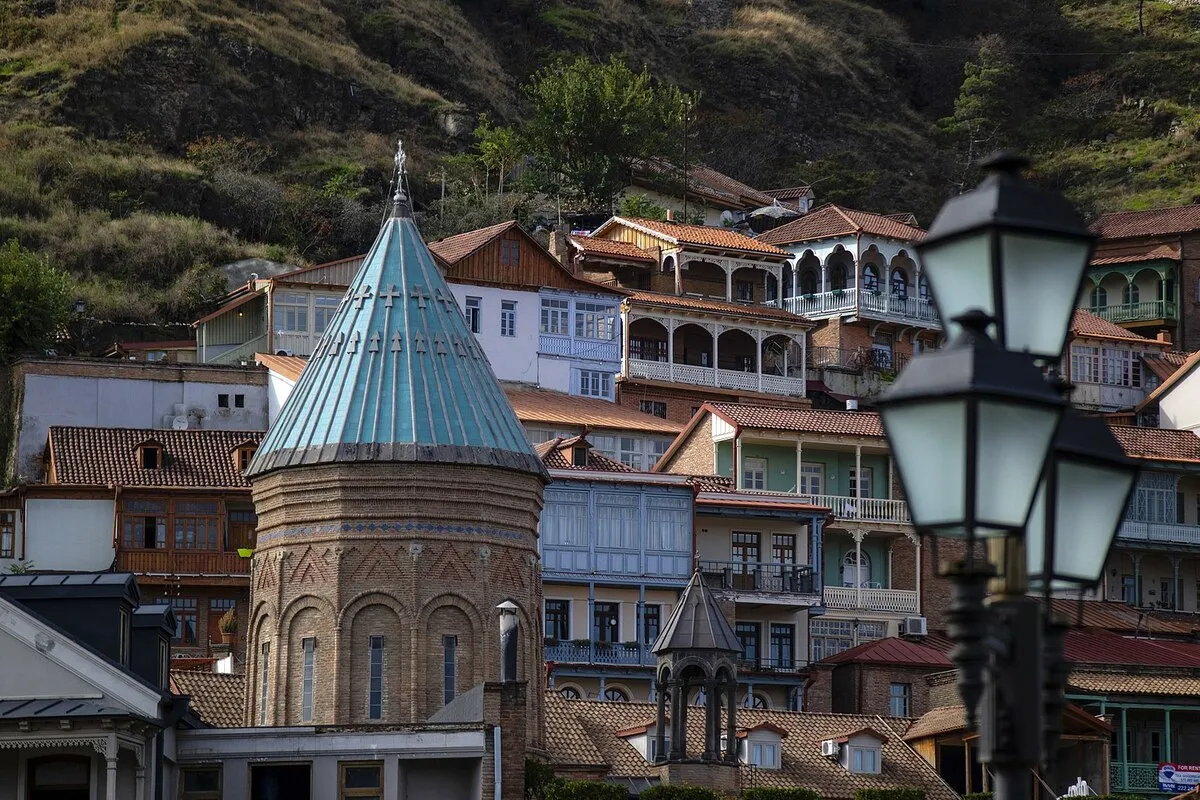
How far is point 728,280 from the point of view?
73.1 metres

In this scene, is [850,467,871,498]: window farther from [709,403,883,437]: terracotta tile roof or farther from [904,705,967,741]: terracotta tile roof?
[904,705,967,741]: terracotta tile roof

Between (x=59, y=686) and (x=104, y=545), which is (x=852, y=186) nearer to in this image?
(x=104, y=545)

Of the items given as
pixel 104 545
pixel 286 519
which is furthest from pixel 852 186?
pixel 286 519

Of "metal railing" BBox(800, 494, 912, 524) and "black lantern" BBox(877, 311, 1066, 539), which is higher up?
"metal railing" BBox(800, 494, 912, 524)

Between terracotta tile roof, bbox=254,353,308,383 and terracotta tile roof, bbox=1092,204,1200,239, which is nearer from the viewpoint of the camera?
terracotta tile roof, bbox=254,353,308,383

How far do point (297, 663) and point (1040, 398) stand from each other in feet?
106

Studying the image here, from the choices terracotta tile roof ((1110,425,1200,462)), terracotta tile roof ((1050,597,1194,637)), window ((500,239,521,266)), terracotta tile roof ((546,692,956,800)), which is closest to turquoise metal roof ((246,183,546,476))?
terracotta tile roof ((546,692,956,800))

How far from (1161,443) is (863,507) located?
10314 millimetres

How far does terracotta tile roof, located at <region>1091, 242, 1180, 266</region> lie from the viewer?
80688 millimetres

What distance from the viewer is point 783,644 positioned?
56.0 m

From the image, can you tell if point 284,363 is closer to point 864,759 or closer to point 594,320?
point 594,320

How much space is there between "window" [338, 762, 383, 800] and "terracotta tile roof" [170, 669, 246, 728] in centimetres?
419

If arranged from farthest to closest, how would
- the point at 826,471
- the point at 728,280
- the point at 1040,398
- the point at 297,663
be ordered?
the point at 728,280
the point at 826,471
the point at 297,663
the point at 1040,398

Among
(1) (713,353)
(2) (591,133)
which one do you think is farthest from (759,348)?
(2) (591,133)
